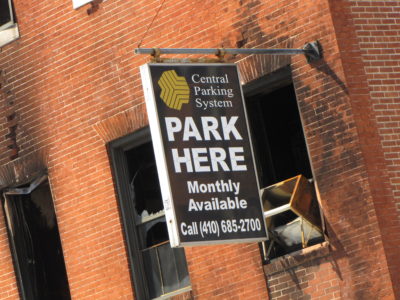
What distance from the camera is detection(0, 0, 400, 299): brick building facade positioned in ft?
42.8

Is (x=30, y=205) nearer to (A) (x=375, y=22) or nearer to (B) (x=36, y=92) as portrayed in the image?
(B) (x=36, y=92)

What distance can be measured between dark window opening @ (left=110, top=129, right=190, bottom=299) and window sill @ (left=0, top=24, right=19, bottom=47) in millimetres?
2211

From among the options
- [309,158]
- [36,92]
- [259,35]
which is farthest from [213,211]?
[36,92]

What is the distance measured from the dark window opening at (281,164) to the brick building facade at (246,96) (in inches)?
6.8

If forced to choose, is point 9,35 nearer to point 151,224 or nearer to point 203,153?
point 151,224

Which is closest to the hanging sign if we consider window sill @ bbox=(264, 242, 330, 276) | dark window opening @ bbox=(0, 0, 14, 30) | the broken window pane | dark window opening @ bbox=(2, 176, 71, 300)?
window sill @ bbox=(264, 242, 330, 276)

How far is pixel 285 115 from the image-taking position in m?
14.3

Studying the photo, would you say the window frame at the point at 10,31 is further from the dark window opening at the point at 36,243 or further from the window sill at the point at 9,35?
the dark window opening at the point at 36,243

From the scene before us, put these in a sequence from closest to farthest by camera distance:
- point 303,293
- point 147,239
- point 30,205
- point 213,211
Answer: point 213,211
point 303,293
point 147,239
point 30,205

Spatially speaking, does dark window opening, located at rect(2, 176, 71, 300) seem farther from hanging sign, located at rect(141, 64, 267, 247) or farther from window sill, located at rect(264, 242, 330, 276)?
hanging sign, located at rect(141, 64, 267, 247)

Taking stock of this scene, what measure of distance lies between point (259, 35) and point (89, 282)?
3815mm

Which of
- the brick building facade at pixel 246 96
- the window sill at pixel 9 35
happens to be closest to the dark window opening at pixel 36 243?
the brick building facade at pixel 246 96

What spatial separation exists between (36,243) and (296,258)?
452 cm

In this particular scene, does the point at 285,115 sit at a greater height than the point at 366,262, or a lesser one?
greater
